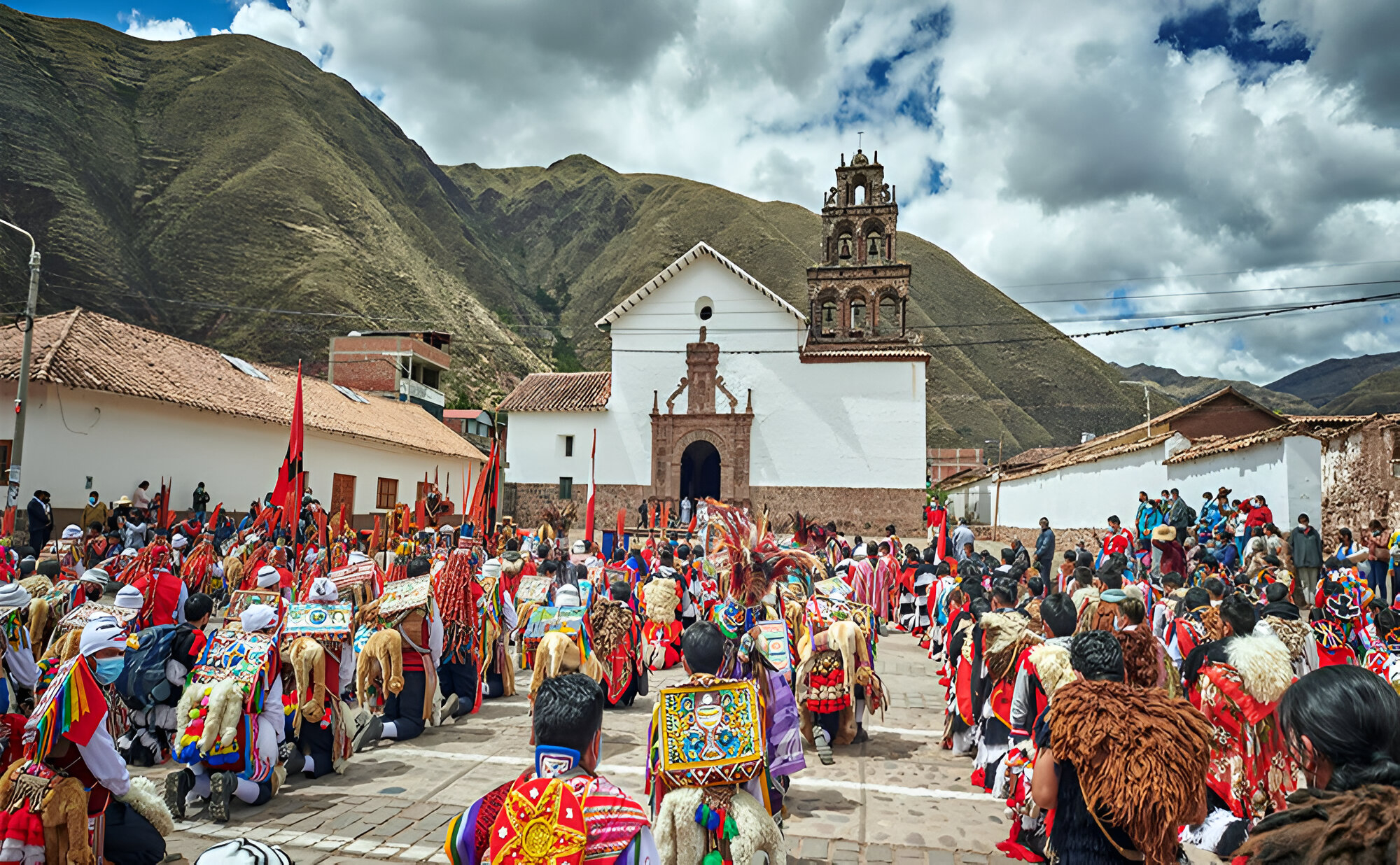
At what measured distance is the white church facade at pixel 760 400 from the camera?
1172 inches

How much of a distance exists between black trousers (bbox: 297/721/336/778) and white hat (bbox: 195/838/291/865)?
4175mm

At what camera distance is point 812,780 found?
570 centimetres

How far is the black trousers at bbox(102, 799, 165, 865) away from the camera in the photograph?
373 centimetres

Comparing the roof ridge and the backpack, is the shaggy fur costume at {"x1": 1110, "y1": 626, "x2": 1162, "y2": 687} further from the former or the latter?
the roof ridge

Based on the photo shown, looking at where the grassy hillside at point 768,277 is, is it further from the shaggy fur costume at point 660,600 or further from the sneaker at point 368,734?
the sneaker at point 368,734

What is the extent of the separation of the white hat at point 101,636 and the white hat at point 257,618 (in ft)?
2.65

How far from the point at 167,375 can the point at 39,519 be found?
7.70 metres

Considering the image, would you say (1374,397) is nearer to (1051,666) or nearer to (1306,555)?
(1306,555)

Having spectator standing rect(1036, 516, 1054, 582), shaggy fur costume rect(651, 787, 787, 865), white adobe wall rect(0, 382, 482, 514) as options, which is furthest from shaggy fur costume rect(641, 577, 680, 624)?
white adobe wall rect(0, 382, 482, 514)

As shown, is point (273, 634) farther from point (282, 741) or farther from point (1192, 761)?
point (1192, 761)

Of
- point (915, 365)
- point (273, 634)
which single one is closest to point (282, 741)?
point (273, 634)

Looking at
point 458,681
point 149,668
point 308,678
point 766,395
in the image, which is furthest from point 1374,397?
point 149,668

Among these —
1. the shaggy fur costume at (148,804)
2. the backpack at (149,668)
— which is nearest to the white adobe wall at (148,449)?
the backpack at (149,668)

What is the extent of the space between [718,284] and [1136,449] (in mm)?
17203
